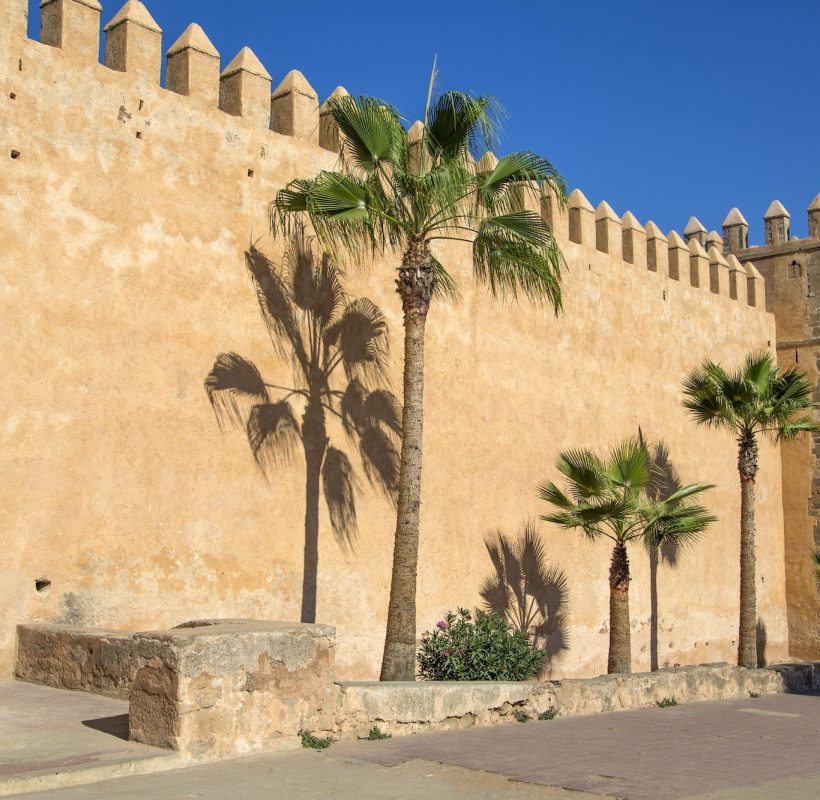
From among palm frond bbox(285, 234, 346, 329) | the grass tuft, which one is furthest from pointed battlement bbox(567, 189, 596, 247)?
the grass tuft

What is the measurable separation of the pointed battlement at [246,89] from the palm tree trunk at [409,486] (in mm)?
2801

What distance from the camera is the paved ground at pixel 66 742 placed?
6.04 meters

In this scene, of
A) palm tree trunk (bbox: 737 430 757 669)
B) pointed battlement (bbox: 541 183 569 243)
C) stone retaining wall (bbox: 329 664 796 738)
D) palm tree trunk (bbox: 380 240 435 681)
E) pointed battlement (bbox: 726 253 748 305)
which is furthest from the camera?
pointed battlement (bbox: 726 253 748 305)

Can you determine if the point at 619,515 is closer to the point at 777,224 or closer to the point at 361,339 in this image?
the point at 361,339

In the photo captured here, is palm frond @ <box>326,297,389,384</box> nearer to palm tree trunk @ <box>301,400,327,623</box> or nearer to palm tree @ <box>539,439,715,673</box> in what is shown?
palm tree trunk @ <box>301,400,327,623</box>

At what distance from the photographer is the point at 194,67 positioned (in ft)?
38.9

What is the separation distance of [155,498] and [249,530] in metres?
1.23

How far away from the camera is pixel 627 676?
441 inches

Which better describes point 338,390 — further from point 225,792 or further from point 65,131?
point 225,792

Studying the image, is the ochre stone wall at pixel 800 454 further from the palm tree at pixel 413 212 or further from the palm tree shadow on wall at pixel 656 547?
the palm tree at pixel 413 212

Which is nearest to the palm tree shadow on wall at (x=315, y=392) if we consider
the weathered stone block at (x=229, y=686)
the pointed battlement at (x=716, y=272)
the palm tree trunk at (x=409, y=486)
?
the palm tree trunk at (x=409, y=486)

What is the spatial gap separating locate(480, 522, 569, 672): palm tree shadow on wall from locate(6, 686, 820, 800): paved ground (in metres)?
5.73

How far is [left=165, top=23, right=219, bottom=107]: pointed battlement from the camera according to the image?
11.8 m

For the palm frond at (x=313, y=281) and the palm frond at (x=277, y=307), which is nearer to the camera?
the palm frond at (x=277, y=307)
